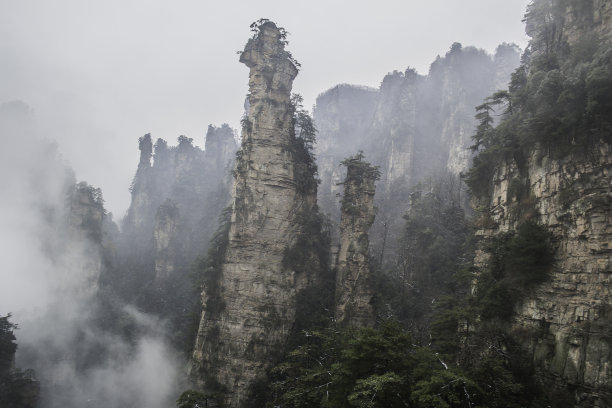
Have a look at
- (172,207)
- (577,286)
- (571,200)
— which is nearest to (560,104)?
(571,200)

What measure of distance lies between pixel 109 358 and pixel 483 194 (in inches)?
1776

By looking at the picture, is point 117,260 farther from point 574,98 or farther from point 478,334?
point 574,98

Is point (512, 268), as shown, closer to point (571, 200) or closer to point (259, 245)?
point (571, 200)

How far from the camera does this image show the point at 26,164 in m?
62.8

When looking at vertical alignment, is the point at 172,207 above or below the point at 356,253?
above

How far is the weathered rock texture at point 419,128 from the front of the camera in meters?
66.6

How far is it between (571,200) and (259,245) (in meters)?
22.3

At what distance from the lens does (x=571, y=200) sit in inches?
621

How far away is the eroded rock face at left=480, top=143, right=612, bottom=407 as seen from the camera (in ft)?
44.9

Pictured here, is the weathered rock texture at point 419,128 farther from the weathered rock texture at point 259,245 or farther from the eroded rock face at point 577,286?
the eroded rock face at point 577,286

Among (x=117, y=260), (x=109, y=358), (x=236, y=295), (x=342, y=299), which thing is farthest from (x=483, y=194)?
(x=117, y=260)

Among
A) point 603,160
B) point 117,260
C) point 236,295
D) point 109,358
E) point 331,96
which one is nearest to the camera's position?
point 603,160

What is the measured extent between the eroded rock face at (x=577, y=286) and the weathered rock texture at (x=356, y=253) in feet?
47.6

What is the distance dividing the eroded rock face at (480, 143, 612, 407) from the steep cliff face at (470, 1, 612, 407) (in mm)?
35
